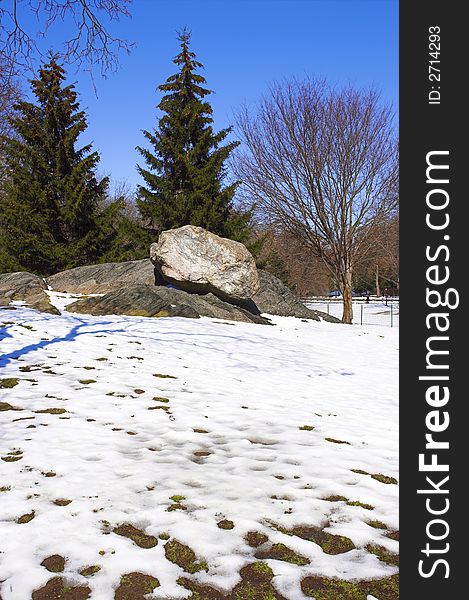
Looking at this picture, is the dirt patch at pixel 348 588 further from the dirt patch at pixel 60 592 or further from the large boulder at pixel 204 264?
the large boulder at pixel 204 264

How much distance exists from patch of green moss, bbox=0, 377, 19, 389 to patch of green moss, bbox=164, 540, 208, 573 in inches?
145

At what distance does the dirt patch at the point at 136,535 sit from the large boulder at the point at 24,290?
29.2 feet

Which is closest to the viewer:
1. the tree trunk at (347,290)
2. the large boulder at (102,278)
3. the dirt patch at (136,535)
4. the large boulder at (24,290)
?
the dirt patch at (136,535)

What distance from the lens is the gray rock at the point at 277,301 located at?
1458cm

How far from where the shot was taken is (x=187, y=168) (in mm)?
18719

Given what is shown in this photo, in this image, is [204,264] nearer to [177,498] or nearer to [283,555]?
[177,498]

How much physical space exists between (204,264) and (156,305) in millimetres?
2014

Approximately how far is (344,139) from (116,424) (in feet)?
44.6

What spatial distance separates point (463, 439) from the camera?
1.72 meters

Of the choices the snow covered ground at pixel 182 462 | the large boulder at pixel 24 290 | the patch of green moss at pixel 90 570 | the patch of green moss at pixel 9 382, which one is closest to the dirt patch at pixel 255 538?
the snow covered ground at pixel 182 462

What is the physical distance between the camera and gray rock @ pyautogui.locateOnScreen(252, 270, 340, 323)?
47.8 feet

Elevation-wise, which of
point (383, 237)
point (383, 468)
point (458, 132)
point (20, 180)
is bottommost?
point (383, 468)

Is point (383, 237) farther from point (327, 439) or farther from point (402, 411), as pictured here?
point (402, 411)

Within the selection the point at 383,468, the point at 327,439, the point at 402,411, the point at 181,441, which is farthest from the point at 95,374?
the point at 402,411
